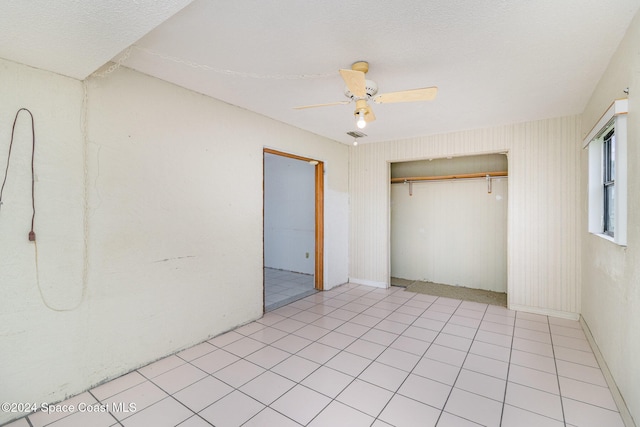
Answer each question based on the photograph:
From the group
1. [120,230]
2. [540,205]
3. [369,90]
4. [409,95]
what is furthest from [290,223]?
[409,95]

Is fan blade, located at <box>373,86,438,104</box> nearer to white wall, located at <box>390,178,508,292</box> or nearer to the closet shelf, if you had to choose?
the closet shelf

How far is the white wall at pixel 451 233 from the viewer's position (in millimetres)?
4941

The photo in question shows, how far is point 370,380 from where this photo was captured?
239cm

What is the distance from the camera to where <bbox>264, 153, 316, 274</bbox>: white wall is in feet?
20.0

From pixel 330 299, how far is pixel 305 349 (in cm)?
165

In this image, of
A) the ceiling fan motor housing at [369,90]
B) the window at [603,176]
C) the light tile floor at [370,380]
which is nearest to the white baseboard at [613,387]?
the light tile floor at [370,380]

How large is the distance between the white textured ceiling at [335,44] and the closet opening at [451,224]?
6.53 ft

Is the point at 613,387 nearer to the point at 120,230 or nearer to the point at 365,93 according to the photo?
the point at 365,93

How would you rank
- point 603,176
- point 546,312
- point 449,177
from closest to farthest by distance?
point 603,176
point 546,312
point 449,177

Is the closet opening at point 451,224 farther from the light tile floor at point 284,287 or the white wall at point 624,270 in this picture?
the white wall at point 624,270

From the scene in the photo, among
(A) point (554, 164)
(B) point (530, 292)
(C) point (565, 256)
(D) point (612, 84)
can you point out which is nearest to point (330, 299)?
(B) point (530, 292)

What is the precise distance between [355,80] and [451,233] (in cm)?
406

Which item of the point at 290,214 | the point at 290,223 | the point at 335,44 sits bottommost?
the point at 290,223

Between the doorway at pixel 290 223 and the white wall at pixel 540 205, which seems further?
the doorway at pixel 290 223
